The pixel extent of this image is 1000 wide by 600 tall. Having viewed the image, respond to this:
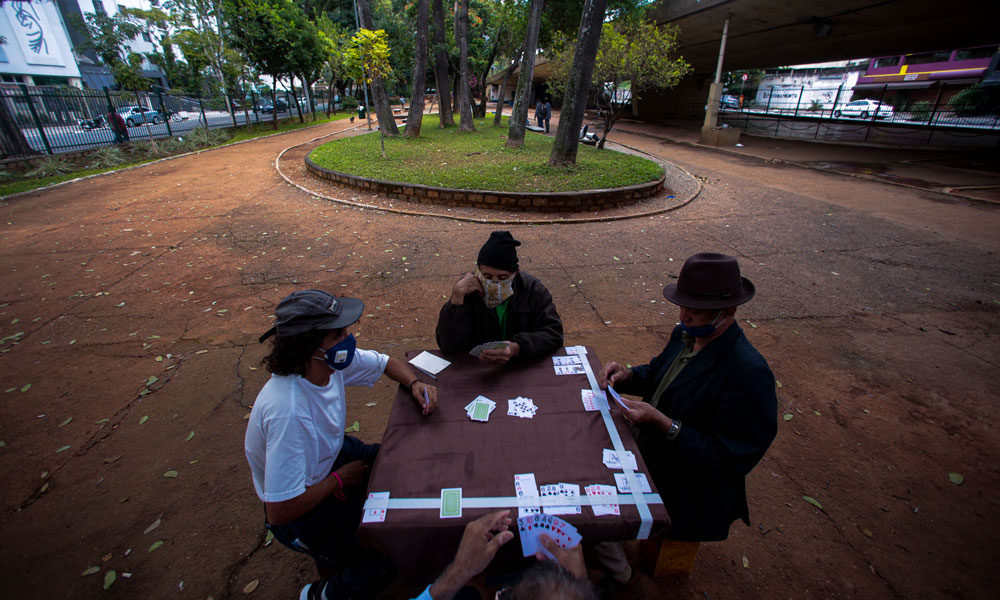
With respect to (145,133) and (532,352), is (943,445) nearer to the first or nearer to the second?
(532,352)

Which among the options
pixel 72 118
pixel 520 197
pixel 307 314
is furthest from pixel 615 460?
pixel 72 118

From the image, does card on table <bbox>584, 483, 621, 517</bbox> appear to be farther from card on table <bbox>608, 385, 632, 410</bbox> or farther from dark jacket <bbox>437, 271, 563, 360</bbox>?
dark jacket <bbox>437, 271, 563, 360</bbox>

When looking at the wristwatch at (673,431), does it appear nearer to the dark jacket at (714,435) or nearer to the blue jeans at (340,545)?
the dark jacket at (714,435)

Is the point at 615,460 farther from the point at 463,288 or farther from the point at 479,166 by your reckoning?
the point at 479,166

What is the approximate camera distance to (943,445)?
3.26 meters

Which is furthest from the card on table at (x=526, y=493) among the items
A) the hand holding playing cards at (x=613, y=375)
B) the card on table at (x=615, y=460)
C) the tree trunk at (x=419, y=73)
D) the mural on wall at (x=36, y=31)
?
the mural on wall at (x=36, y=31)

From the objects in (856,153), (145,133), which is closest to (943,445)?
(856,153)

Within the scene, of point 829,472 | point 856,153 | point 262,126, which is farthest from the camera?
point 262,126

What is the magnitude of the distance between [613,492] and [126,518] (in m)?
3.17

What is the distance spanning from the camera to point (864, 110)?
100 feet

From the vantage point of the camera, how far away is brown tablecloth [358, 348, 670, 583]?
5.40 feet

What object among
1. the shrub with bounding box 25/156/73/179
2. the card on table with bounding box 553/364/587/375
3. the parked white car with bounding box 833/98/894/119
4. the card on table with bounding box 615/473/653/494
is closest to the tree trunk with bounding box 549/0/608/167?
the card on table with bounding box 553/364/587/375

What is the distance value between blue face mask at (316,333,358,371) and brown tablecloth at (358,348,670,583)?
0.38 metres

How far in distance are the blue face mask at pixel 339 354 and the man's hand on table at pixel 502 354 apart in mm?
781
